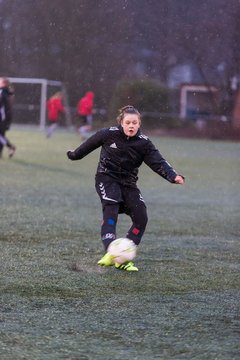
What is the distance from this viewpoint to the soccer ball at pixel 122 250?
245 inches

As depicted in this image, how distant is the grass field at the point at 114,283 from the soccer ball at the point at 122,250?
144 millimetres

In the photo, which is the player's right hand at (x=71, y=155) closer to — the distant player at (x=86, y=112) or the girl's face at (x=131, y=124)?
the girl's face at (x=131, y=124)

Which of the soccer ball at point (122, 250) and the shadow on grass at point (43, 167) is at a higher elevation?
the soccer ball at point (122, 250)

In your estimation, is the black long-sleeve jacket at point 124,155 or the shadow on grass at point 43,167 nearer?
the black long-sleeve jacket at point 124,155

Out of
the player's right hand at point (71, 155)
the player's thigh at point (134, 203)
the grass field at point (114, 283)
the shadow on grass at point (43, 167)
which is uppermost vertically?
the player's right hand at point (71, 155)

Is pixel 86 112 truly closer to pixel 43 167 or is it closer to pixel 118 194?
pixel 43 167

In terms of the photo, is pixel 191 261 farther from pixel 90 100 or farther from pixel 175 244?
pixel 90 100

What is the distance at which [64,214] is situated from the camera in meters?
9.84

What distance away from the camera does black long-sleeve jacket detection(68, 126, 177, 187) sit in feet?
22.0

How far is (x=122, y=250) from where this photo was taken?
6.20 meters

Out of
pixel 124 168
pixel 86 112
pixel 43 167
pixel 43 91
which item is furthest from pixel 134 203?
pixel 43 91

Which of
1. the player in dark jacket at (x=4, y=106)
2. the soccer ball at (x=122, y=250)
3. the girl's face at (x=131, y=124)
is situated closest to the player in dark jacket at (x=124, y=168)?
the girl's face at (x=131, y=124)

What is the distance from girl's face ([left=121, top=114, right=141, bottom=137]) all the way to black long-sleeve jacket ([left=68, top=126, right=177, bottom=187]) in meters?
0.09

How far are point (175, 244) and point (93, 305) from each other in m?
2.90
